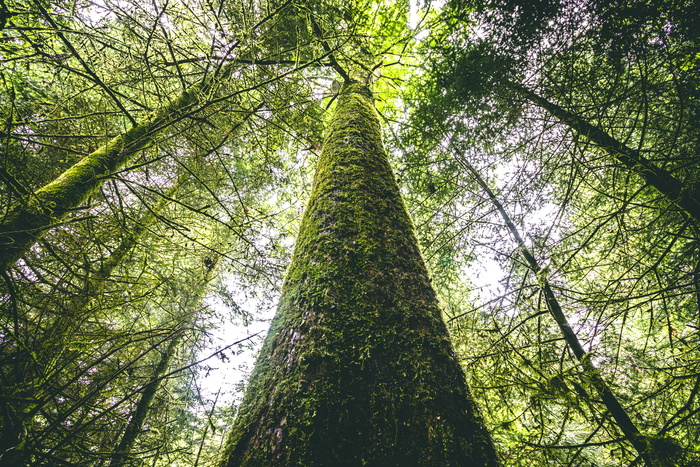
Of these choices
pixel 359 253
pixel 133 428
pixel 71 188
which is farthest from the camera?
pixel 133 428

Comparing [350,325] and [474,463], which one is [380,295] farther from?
[474,463]

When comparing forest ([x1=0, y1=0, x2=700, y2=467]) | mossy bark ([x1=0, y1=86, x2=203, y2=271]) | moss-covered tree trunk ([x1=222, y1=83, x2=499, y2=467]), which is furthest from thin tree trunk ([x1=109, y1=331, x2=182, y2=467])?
mossy bark ([x1=0, y1=86, x2=203, y2=271])

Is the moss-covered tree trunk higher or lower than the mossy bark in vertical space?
lower

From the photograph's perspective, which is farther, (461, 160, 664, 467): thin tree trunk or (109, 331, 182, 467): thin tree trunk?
(461, 160, 664, 467): thin tree trunk

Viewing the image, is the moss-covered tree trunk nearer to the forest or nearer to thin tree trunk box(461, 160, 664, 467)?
the forest

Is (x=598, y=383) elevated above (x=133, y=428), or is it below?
above

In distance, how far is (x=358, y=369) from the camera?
98 cm

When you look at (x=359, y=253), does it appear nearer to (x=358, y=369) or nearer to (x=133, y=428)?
(x=358, y=369)

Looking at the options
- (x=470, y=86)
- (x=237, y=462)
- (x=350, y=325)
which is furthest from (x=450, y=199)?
(x=237, y=462)

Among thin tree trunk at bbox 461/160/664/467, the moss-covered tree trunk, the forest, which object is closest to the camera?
the moss-covered tree trunk

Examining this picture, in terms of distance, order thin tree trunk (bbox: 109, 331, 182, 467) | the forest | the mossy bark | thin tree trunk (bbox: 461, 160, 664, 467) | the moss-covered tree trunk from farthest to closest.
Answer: the mossy bark → thin tree trunk (bbox: 461, 160, 664, 467) → thin tree trunk (bbox: 109, 331, 182, 467) → the forest → the moss-covered tree trunk

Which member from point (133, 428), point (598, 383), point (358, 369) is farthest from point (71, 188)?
point (598, 383)

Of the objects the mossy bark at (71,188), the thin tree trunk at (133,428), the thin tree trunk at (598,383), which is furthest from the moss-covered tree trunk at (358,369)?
the mossy bark at (71,188)

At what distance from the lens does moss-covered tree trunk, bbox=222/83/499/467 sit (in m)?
0.82
